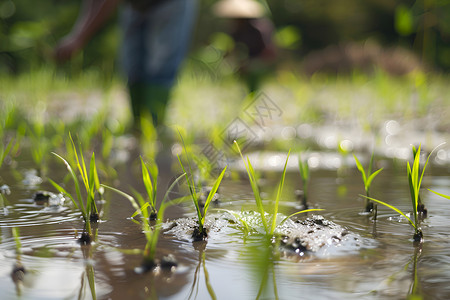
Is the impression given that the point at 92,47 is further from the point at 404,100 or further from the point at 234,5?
the point at 404,100

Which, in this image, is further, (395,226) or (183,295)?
(395,226)

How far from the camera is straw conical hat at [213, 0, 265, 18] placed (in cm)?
477

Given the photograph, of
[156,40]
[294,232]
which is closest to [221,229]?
[294,232]

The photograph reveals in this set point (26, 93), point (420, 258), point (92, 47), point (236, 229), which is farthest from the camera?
point (92, 47)

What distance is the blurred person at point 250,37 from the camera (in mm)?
4770

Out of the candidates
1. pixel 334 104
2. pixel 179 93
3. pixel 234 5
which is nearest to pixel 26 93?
pixel 179 93

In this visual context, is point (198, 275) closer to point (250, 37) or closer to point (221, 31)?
point (250, 37)

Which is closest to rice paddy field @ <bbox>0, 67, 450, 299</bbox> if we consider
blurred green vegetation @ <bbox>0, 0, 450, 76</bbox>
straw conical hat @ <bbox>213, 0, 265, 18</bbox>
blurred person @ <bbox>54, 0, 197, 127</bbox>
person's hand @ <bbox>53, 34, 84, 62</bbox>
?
person's hand @ <bbox>53, 34, 84, 62</bbox>

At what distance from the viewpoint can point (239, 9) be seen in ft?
15.7

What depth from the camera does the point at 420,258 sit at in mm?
Result: 1171

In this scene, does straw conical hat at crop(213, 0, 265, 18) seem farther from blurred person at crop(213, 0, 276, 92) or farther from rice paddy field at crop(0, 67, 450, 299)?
rice paddy field at crop(0, 67, 450, 299)

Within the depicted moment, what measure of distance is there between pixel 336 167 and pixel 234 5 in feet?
8.73

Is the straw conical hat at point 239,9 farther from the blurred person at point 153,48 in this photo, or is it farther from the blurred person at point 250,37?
the blurred person at point 153,48

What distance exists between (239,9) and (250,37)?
245 mm
